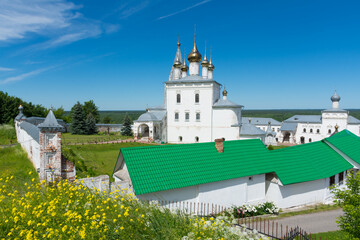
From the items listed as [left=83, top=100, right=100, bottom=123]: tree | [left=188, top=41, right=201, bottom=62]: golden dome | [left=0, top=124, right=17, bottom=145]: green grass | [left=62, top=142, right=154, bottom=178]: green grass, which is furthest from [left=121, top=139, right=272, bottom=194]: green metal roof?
[left=83, top=100, right=100, bottom=123]: tree

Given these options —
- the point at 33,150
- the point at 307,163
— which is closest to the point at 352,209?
the point at 307,163

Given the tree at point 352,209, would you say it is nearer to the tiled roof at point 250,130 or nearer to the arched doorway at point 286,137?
the tiled roof at point 250,130

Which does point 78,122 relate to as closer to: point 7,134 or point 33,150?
point 7,134

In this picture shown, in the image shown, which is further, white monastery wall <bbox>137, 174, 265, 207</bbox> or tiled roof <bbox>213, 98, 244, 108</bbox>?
tiled roof <bbox>213, 98, 244, 108</bbox>

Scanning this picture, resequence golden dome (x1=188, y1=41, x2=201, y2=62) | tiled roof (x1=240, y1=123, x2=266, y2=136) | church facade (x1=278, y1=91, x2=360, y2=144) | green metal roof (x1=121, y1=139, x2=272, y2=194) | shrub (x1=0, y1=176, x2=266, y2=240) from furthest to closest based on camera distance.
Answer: church facade (x1=278, y1=91, x2=360, y2=144) < golden dome (x1=188, y1=41, x2=201, y2=62) < tiled roof (x1=240, y1=123, x2=266, y2=136) < green metal roof (x1=121, y1=139, x2=272, y2=194) < shrub (x1=0, y1=176, x2=266, y2=240)

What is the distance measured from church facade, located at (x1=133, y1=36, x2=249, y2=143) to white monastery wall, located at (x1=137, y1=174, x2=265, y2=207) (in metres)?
17.6

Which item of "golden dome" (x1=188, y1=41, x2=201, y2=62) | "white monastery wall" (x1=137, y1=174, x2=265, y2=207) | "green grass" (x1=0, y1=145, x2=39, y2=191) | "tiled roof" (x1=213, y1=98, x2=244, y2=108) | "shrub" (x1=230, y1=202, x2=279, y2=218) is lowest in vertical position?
"shrub" (x1=230, y1=202, x2=279, y2=218)

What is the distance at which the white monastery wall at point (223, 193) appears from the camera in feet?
28.5

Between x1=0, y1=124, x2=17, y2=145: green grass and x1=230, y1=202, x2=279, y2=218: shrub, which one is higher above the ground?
x1=0, y1=124, x2=17, y2=145: green grass

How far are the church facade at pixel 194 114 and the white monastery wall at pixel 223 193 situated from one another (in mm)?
17609

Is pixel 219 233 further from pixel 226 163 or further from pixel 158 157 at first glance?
pixel 226 163

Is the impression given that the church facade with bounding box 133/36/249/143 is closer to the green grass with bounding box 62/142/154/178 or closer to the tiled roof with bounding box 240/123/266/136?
the tiled roof with bounding box 240/123/266/136

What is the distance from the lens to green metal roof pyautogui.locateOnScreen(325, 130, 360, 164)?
1270 centimetres

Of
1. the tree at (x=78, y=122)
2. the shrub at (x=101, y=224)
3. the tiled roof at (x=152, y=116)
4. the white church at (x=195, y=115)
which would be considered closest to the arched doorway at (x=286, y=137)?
the white church at (x=195, y=115)
